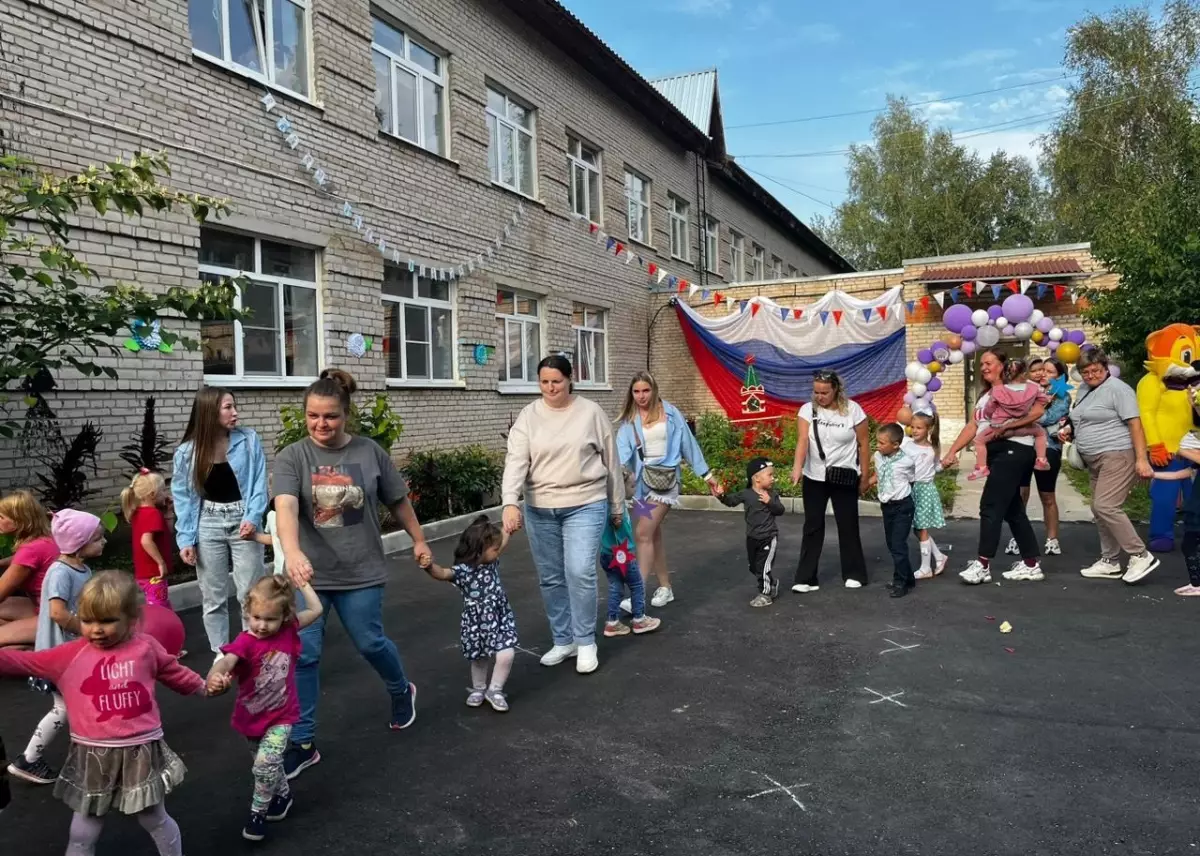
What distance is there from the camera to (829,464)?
6.43 metres

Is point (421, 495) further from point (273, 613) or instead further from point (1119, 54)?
point (1119, 54)

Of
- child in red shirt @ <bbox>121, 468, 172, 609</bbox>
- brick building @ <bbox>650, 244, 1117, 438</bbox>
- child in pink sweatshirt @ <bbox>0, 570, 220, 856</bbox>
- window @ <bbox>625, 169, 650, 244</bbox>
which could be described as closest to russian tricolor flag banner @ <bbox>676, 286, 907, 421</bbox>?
brick building @ <bbox>650, 244, 1117, 438</bbox>

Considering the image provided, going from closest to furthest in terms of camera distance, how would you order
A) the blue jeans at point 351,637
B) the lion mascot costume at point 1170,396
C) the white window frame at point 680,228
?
1. the blue jeans at point 351,637
2. the lion mascot costume at point 1170,396
3. the white window frame at point 680,228

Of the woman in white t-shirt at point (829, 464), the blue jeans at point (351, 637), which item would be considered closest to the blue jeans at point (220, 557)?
the blue jeans at point (351, 637)

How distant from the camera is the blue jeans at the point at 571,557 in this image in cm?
473

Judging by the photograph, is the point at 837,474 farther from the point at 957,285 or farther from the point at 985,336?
the point at 957,285

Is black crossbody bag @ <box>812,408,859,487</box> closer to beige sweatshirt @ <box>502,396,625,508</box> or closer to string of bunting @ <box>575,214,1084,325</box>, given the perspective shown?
beige sweatshirt @ <box>502,396,625,508</box>

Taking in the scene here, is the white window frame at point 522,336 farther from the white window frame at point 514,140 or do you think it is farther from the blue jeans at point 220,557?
the blue jeans at point 220,557

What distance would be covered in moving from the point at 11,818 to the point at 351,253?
8121mm

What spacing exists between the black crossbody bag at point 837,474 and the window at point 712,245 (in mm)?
16750

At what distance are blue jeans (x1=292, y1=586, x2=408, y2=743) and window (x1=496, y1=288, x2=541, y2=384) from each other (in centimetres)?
1008

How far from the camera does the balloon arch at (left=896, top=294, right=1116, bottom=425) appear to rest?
12.4 metres

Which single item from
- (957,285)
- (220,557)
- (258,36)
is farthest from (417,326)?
(957,285)

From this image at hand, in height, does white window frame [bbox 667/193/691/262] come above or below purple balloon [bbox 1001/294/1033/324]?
above
